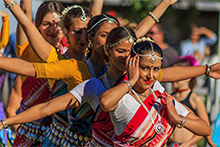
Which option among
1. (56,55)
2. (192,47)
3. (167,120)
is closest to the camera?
(167,120)

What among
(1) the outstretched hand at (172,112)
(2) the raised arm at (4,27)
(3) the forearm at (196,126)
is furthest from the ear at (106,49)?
(2) the raised arm at (4,27)

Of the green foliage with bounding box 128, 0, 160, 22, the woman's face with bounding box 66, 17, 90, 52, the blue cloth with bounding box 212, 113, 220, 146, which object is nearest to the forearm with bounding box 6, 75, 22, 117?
the woman's face with bounding box 66, 17, 90, 52

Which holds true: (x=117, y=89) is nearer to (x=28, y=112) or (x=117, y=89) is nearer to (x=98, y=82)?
(x=98, y=82)

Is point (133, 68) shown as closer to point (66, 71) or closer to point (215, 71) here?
point (66, 71)

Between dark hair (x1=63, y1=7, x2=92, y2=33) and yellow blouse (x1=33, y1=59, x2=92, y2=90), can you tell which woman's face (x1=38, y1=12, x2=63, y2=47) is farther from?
yellow blouse (x1=33, y1=59, x2=92, y2=90)

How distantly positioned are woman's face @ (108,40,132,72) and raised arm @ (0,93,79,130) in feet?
1.39

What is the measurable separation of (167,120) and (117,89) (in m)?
0.48

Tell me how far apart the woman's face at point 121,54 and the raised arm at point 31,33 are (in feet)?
1.79

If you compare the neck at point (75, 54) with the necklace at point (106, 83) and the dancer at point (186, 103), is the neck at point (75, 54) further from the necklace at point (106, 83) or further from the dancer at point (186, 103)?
the dancer at point (186, 103)

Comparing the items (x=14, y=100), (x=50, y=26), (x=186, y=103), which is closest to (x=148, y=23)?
(x=50, y=26)

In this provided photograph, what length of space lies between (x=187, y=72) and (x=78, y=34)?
0.98m

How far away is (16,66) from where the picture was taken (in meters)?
3.04

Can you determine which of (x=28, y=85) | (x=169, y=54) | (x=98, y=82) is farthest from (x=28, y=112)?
(x=169, y=54)

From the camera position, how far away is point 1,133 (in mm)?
4641
